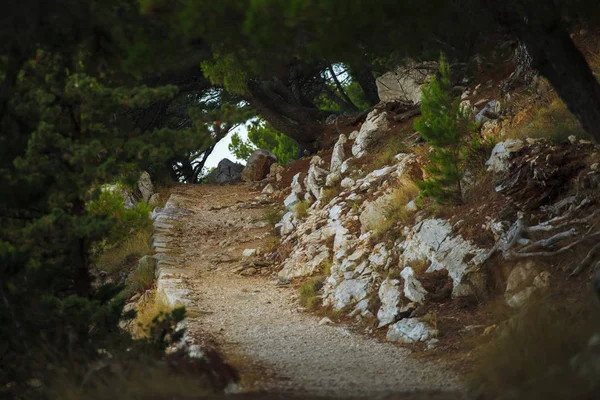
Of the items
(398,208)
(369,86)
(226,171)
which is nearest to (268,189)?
(226,171)

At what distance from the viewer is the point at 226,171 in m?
27.0

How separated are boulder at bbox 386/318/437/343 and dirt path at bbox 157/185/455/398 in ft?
0.67

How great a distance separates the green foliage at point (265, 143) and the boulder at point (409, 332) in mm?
23368

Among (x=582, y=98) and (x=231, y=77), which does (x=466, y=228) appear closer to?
(x=582, y=98)

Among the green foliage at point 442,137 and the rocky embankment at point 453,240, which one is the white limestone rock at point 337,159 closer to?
the rocky embankment at point 453,240

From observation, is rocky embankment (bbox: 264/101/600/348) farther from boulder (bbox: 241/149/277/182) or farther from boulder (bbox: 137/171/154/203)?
boulder (bbox: 241/149/277/182)

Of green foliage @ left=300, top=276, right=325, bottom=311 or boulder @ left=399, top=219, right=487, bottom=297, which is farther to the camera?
green foliage @ left=300, top=276, right=325, bottom=311

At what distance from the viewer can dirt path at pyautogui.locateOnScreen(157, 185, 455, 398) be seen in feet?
23.3

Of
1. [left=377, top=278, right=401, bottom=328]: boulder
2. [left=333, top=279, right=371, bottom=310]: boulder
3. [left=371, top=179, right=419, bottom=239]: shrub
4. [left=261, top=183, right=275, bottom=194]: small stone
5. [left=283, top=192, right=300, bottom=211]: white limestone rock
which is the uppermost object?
[left=261, top=183, right=275, bottom=194]: small stone

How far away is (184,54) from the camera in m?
6.73

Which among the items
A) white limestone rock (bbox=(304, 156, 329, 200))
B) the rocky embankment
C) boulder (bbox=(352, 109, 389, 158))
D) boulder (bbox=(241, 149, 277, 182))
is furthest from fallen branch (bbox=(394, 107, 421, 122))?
boulder (bbox=(241, 149, 277, 182))

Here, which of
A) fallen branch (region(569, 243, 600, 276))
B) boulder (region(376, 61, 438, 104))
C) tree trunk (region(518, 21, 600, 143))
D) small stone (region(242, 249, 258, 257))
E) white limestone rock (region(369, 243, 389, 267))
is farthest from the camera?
boulder (region(376, 61, 438, 104))

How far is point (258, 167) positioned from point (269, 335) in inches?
530

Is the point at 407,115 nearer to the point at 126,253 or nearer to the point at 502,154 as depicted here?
the point at 502,154
